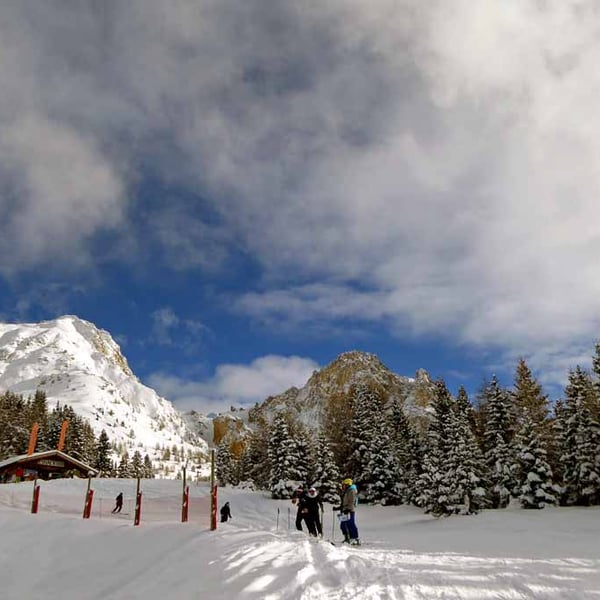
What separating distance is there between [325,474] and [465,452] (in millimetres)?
12970

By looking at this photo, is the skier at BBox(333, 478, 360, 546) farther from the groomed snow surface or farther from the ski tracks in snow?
the ski tracks in snow

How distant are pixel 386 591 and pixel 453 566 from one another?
7.69 ft

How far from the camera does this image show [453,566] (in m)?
8.30

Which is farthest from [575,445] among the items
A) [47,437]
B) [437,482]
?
[47,437]

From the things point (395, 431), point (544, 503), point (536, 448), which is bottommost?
point (544, 503)

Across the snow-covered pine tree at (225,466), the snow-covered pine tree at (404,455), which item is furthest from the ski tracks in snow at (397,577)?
the snow-covered pine tree at (225,466)

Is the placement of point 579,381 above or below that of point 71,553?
above

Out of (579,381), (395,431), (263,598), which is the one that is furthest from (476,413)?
(263,598)

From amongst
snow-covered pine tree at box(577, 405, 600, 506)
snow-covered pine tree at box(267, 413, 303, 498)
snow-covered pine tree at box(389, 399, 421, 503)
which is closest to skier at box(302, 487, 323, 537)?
snow-covered pine tree at box(577, 405, 600, 506)

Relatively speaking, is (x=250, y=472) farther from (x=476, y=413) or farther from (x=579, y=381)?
(x=579, y=381)

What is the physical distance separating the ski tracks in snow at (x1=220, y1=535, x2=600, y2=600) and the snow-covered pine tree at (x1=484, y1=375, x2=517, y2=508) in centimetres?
2527

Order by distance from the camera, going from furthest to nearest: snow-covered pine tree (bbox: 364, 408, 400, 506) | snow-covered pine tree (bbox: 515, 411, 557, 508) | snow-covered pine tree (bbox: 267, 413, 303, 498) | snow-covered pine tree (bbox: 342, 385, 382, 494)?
snow-covered pine tree (bbox: 267, 413, 303, 498) < snow-covered pine tree (bbox: 342, 385, 382, 494) < snow-covered pine tree (bbox: 364, 408, 400, 506) < snow-covered pine tree (bbox: 515, 411, 557, 508)

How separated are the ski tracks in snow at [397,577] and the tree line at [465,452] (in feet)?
73.8

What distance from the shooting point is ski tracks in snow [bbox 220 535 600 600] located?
645 centimetres
